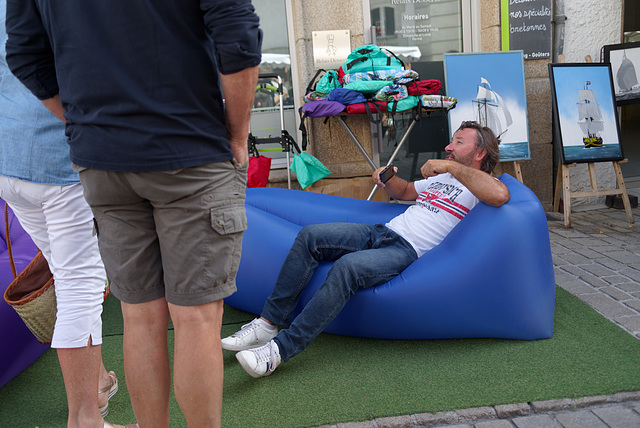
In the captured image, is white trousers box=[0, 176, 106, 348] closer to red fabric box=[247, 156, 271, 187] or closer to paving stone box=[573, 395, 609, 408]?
paving stone box=[573, 395, 609, 408]

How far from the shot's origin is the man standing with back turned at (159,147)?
1.02m

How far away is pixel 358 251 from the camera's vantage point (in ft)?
7.31

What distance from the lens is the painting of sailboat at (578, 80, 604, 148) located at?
428 cm

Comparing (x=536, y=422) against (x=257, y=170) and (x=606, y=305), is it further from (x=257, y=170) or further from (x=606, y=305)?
(x=257, y=170)

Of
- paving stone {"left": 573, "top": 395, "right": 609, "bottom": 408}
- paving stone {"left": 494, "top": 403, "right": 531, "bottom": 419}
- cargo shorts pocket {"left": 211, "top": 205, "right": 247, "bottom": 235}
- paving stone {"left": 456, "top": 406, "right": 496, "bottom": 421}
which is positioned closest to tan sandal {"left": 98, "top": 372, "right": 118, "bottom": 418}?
cargo shorts pocket {"left": 211, "top": 205, "right": 247, "bottom": 235}

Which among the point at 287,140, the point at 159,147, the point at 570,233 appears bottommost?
the point at 570,233

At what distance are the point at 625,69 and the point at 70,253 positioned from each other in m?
4.77

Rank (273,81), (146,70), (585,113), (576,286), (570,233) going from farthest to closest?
(273,81) < (585,113) < (570,233) < (576,286) < (146,70)

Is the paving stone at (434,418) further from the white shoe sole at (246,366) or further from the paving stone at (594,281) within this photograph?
the paving stone at (594,281)

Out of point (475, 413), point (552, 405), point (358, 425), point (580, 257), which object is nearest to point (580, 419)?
point (552, 405)

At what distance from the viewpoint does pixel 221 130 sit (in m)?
1.13

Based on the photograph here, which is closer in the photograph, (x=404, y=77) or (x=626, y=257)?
(x=626, y=257)

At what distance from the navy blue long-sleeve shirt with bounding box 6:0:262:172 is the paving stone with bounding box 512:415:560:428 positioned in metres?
1.29

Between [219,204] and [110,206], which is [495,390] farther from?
[110,206]
